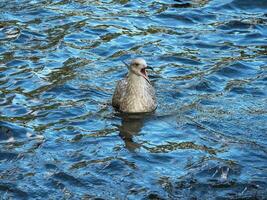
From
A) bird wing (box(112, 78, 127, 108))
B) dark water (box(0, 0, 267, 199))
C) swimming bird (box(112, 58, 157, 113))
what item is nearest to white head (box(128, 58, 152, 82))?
swimming bird (box(112, 58, 157, 113))

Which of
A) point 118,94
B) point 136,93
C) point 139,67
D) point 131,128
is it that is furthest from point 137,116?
point 139,67

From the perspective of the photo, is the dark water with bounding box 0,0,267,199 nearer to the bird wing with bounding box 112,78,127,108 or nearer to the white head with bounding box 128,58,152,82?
the bird wing with bounding box 112,78,127,108

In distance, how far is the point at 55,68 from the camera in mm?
15188

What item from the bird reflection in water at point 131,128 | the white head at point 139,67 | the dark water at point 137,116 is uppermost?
the white head at point 139,67

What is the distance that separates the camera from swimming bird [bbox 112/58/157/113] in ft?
44.4

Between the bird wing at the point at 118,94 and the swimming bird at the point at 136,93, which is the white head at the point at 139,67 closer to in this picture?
the swimming bird at the point at 136,93

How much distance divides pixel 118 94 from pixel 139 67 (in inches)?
23.2

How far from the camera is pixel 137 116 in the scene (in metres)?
13.5

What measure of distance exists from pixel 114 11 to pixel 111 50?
8.69 ft

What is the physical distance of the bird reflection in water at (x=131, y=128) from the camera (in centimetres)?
1212

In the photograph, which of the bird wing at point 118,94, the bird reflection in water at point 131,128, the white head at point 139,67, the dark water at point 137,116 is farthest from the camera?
the bird wing at point 118,94

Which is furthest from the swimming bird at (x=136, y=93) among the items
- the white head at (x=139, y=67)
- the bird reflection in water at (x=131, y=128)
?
the bird reflection in water at (x=131, y=128)

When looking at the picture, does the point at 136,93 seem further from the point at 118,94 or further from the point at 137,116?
the point at 137,116

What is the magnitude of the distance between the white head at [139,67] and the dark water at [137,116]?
0.66 metres
